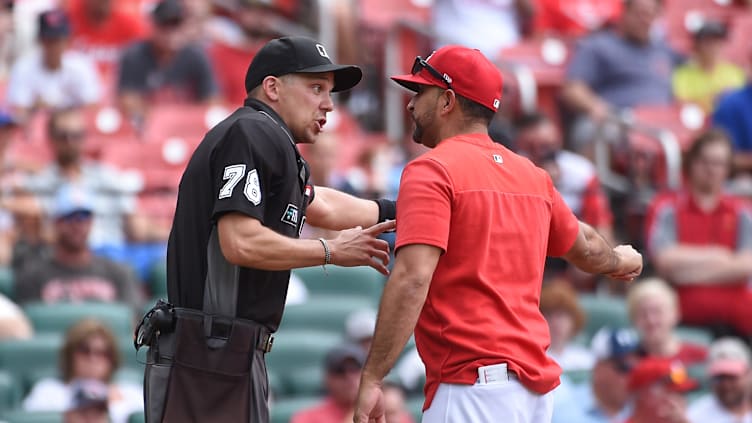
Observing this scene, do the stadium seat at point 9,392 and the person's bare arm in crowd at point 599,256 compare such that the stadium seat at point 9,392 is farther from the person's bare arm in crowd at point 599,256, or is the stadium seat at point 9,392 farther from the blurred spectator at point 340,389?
the person's bare arm in crowd at point 599,256

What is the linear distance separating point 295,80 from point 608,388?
11.1ft

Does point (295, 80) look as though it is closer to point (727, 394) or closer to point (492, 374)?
point (492, 374)

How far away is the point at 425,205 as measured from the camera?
4.73 metres

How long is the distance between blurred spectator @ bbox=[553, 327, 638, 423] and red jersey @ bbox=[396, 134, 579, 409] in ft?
9.21

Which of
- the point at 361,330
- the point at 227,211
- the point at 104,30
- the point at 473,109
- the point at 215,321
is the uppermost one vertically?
the point at 473,109

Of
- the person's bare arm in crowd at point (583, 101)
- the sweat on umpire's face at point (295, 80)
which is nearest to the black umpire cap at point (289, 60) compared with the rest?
the sweat on umpire's face at point (295, 80)

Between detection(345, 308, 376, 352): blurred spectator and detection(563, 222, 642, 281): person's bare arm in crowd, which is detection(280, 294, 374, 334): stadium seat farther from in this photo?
detection(563, 222, 642, 281): person's bare arm in crowd

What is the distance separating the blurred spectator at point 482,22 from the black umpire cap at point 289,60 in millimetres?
6663

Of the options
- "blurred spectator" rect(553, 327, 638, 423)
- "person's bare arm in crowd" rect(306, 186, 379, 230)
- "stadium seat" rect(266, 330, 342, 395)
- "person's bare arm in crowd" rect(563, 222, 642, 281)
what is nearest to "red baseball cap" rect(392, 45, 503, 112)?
"person's bare arm in crowd" rect(563, 222, 642, 281)

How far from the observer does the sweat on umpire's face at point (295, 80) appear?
16.7 ft

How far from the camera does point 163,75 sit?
36.2 feet

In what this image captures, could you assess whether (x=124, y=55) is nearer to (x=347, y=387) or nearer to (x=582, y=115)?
(x=582, y=115)

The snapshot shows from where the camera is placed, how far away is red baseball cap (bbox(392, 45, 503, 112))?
498cm

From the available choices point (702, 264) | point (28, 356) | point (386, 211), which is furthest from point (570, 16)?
point (386, 211)
